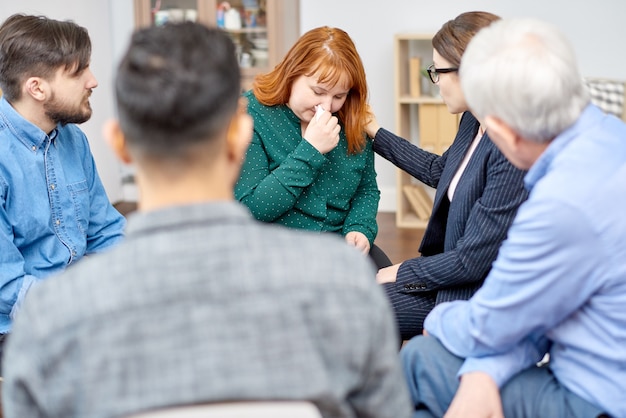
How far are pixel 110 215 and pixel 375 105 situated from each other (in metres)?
2.68

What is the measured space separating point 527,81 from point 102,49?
12.4ft

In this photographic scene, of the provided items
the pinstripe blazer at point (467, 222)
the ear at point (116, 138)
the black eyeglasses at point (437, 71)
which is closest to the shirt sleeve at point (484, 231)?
the pinstripe blazer at point (467, 222)

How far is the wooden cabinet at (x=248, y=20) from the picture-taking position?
182 inches

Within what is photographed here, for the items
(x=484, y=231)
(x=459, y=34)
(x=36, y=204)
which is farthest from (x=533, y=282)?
(x=36, y=204)

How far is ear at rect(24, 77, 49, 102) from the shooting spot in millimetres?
1942

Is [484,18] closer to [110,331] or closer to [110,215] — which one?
[110,215]

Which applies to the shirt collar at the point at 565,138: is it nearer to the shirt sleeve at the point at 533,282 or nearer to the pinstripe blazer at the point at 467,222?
the shirt sleeve at the point at 533,282

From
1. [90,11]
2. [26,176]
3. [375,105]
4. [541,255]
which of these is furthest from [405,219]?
[541,255]

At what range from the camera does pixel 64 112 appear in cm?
199

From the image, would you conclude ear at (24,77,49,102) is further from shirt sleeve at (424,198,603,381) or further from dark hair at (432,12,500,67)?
shirt sleeve at (424,198,603,381)

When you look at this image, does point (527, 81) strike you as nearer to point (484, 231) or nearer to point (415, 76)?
point (484, 231)

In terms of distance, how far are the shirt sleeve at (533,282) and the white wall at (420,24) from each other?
3322 millimetres

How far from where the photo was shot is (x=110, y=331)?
0.87m

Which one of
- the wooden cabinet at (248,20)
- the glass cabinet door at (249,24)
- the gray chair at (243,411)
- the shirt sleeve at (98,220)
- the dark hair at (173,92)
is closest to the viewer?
the gray chair at (243,411)
